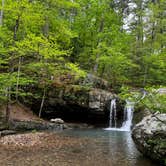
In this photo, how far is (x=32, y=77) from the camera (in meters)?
17.5

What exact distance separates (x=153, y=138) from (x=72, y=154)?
2.86 meters

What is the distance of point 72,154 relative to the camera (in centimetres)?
951

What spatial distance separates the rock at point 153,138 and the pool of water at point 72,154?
422mm

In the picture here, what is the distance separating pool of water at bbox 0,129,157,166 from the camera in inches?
332

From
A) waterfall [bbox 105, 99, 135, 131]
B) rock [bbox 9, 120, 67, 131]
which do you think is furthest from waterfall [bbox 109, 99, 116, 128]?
rock [bbox 9, 120, 67, 131]

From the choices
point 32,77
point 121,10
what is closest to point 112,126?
point 32,77

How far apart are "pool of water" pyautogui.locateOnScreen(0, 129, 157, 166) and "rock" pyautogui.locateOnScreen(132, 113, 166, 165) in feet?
1.38

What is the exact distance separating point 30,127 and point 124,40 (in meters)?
13.1

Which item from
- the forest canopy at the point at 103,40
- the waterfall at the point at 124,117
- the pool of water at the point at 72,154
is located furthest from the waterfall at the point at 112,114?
the pool of water at the point at 72,154

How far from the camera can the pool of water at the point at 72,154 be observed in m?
8.43

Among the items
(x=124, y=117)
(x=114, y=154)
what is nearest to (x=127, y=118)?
(x=124, y=117)

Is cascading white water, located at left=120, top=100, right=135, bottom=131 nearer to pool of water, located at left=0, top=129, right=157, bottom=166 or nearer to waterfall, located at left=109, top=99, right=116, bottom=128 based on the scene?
waterfall, located at left=109, top=99, right=116, bottom=128

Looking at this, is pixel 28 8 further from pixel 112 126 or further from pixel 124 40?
pixel 124 40

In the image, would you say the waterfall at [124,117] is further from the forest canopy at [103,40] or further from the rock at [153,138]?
the rock at [153,138]
